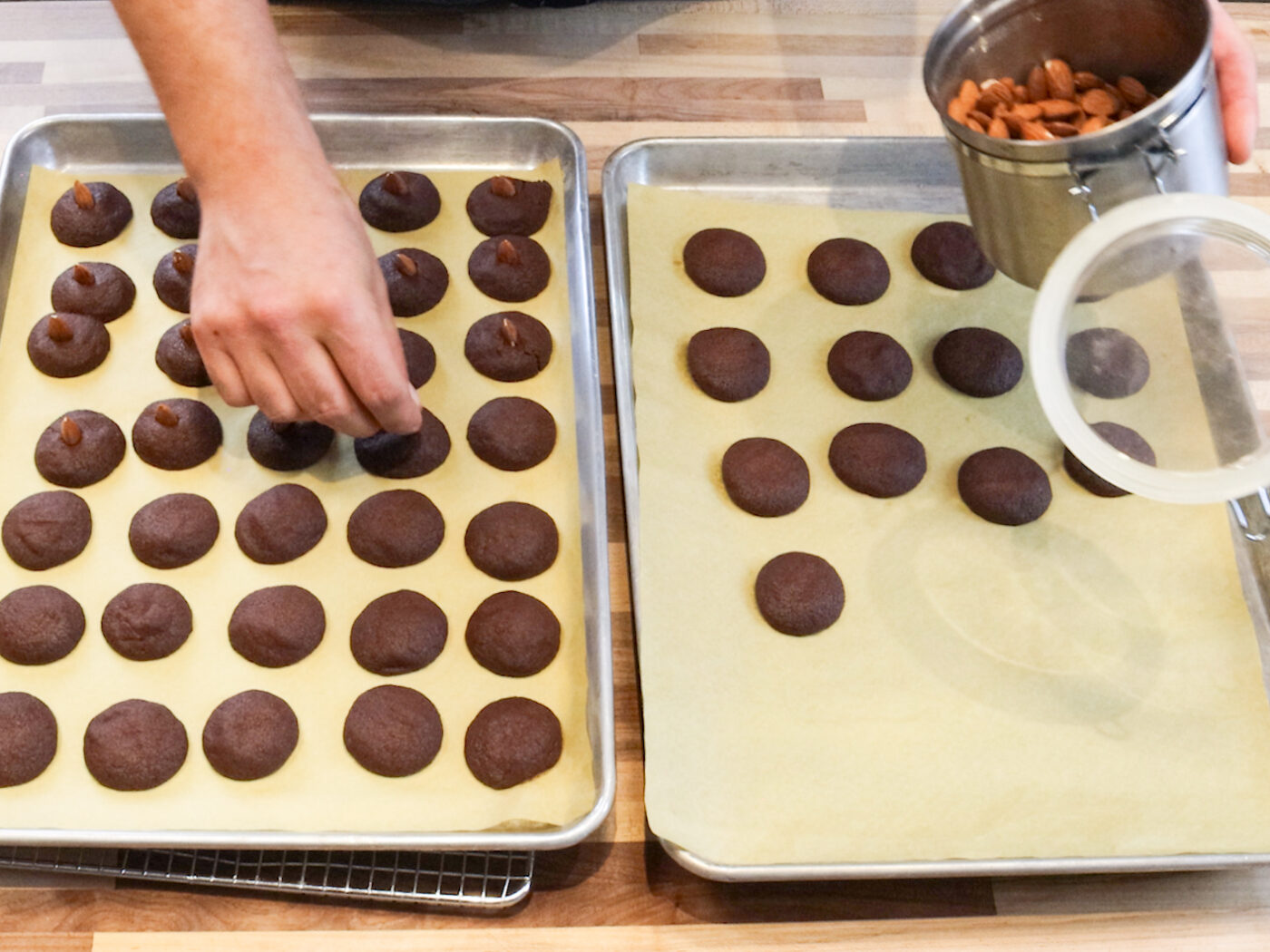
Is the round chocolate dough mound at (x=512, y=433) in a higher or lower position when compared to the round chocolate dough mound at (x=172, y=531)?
higher

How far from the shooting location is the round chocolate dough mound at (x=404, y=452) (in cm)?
129

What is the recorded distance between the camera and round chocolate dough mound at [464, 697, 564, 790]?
3.65 feet

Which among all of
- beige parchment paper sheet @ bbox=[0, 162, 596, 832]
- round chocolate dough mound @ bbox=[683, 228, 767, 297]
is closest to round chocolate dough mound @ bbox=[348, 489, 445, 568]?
beige parchment paper sheet @ bbox=[0, 162, 596, 832]

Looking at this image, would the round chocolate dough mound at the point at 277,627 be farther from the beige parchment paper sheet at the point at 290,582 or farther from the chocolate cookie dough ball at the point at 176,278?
the chocolate cookie dough ball at the point at 176,278

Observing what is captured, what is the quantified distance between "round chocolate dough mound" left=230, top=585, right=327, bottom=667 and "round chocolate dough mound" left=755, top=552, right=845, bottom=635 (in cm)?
51

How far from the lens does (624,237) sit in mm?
1496

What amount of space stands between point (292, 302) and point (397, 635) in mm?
391

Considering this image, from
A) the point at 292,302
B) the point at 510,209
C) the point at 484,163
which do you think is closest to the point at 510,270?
the point at 510,209

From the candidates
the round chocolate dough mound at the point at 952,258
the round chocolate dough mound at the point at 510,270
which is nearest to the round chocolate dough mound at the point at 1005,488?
the round chocolate dough mound at the point at 952,258

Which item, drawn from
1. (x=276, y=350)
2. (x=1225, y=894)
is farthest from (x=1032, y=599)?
(x=276, y=350)

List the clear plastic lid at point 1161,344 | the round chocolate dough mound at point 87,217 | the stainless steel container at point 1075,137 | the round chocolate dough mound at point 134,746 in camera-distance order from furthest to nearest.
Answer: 1. the round chocolate dough mound at point 87,217
2. the round chocolate dough mound at point 134,746
3. the stainless steel container at point 1075,137
4. the clear plastic lid at point 1161,344

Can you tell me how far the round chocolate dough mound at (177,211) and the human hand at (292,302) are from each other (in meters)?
0.43

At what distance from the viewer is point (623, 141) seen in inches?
62.9

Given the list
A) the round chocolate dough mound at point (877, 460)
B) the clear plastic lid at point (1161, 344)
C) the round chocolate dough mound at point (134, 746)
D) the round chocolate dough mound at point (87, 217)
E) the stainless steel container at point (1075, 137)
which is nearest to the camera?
the clear plastic lid at point (1161, 344)
